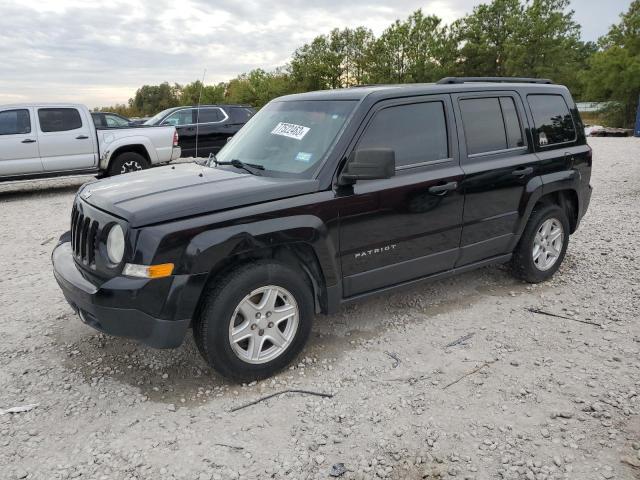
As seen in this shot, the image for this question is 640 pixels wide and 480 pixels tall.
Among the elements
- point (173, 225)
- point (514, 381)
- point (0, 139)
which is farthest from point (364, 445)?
point (0, 139)

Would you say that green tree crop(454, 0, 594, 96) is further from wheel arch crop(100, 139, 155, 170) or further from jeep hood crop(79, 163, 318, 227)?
jeep hood crop(79, 163, 318, 227)

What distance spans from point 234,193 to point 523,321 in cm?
264

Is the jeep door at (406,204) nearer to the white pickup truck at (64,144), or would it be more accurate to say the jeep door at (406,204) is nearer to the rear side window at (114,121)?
the white pickup truck at (64,144)

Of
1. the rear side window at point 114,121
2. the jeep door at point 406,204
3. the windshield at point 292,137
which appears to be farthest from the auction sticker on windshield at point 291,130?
the rear side window at point 114,121

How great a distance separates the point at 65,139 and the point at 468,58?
165 ft

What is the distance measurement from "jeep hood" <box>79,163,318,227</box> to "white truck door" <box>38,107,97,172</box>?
7.32m

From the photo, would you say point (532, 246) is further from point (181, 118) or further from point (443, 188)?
point (181, 118)

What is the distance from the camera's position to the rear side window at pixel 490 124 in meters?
4.16

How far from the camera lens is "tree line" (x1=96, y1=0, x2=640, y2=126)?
4475 cm

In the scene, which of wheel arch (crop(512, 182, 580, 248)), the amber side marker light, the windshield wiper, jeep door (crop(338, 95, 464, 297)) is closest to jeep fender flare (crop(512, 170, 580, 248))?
wheel arch (crop(512, 182, 580, 248))

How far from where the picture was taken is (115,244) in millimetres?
3014

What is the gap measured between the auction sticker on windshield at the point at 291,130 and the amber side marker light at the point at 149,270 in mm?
1442

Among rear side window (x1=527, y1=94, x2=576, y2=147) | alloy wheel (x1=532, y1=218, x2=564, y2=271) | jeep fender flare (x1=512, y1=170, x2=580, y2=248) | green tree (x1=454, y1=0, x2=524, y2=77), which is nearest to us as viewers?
jeep fender flare (x1=512, y1=170, x2=580, y2=248)

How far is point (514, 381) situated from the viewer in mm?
3342
